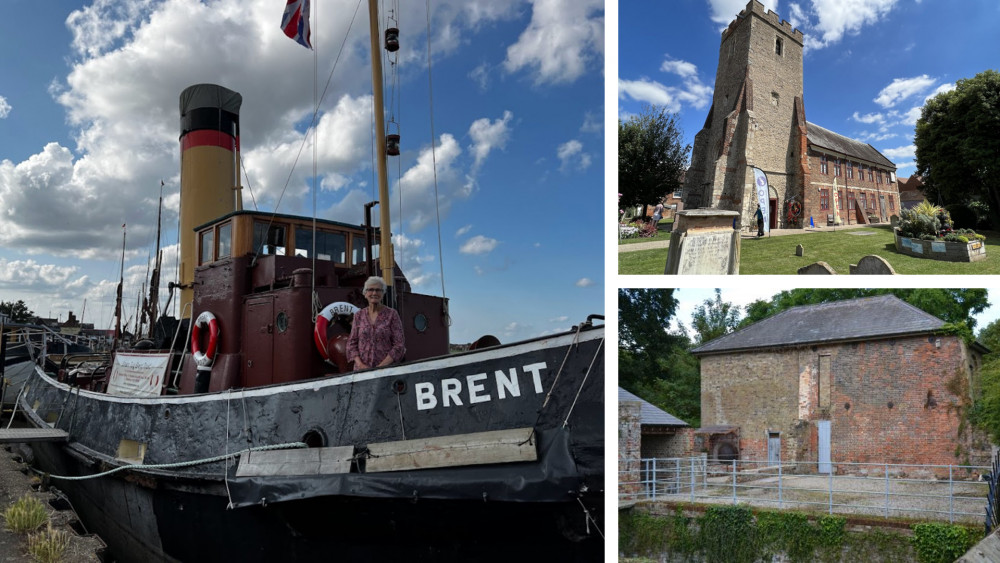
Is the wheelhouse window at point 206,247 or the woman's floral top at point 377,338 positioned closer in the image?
the woman's floral top at point 377,338

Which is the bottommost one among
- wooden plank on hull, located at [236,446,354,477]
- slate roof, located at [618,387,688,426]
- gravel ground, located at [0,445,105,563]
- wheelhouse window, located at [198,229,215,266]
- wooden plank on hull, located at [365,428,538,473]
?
gravel ground, located at [0,445,105,563]

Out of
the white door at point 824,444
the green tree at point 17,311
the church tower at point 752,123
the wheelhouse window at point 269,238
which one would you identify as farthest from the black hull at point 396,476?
the green tree at point 17,311

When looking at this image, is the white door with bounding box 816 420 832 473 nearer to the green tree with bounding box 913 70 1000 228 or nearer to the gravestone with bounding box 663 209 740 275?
the green tree with bounding box 913 70 1000 228

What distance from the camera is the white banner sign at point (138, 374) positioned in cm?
925

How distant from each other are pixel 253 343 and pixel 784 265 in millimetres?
6963

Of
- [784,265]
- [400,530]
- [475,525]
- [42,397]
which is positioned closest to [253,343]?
[400,530]

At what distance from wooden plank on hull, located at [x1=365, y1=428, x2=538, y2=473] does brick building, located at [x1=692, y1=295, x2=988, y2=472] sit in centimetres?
770

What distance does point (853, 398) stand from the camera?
576 inches

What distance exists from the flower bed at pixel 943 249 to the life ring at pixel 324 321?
636 centimetres

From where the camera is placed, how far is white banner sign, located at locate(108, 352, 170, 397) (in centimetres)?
925

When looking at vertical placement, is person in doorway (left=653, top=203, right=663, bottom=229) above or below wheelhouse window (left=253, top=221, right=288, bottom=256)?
above

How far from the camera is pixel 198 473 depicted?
738cm

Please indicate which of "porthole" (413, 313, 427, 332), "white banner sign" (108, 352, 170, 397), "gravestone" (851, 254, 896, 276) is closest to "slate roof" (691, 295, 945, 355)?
"porthole" (413, 313, 427, 332)

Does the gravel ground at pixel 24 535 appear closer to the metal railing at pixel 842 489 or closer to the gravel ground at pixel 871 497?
the metal railing at pixel 842 489
